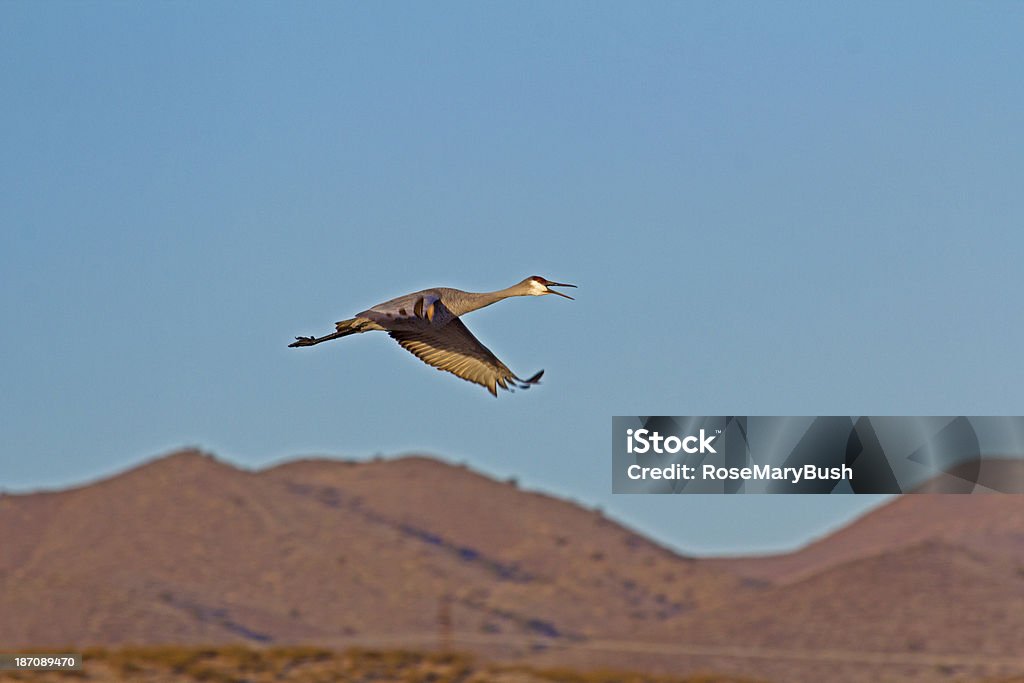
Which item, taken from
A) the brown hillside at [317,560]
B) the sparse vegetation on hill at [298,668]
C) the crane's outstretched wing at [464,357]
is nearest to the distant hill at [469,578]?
the brown hillside at [317,560]

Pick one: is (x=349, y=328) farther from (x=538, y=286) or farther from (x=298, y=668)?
(x=298, y=668)

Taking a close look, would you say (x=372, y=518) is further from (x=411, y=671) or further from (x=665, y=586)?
(x=411, y=671)

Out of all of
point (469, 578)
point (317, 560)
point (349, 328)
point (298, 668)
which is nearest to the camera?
point (349, 328)

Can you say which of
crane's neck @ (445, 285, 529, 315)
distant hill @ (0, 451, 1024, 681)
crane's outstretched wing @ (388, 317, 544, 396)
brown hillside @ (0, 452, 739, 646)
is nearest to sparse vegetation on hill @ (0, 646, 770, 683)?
crane's outstretched wing @ (388, 317, 544, 396)

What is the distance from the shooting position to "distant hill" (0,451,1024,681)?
355 feet

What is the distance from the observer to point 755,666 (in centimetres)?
10156

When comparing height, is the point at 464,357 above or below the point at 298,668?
above

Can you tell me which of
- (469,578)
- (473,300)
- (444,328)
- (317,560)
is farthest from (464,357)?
(469,578)

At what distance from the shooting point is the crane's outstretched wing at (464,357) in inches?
1211

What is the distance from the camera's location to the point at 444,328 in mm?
30547

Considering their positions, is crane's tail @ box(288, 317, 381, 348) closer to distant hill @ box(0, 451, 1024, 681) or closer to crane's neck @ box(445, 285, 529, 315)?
crane's neck @ box(445, 285, 529, 315)

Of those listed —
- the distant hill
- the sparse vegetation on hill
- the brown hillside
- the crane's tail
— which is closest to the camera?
the crane's tail

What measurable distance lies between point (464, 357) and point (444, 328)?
0.79 metres

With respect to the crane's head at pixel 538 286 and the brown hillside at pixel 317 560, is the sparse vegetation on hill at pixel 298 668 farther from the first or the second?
the brown hillside at pixel 317 560
